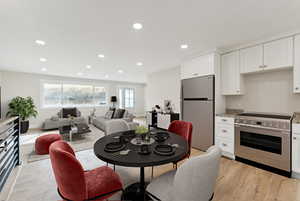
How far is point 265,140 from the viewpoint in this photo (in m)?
2.36

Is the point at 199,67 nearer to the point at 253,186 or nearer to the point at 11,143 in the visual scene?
the point at 253,186

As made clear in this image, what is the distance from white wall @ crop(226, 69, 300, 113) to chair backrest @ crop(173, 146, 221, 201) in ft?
8.80

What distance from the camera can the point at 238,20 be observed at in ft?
6.37

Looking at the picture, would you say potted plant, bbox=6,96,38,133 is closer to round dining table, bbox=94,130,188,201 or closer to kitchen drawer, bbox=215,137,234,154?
round dining table, bbox=94,130,188,201

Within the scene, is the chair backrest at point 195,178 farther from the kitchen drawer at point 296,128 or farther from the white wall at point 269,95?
the white wall at point 269,95

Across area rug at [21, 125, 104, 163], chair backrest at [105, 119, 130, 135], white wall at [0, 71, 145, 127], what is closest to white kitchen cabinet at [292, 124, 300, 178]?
chair backrest at [105, 119, 130, 135]

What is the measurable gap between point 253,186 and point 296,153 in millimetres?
914

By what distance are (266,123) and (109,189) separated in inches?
108

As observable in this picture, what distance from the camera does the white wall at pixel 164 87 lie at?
4.86 meters

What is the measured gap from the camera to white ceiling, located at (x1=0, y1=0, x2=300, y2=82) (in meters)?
1.61

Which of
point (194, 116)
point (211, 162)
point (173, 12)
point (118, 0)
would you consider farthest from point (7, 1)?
point (194, 116)

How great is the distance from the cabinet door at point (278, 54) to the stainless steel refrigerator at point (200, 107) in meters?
1.02

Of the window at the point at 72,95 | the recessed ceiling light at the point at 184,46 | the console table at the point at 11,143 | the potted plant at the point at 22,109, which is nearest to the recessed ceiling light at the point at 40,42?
the console table at the point at 11,143

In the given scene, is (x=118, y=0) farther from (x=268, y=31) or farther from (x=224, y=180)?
(x=224, y=180)
